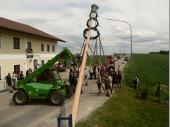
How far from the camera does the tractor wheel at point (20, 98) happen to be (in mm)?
17947

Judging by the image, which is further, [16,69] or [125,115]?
[16,69]

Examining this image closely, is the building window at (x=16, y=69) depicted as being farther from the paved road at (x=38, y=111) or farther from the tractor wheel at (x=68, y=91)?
the tractor wheel at (x=68, y=91)

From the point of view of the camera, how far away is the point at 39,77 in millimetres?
18297

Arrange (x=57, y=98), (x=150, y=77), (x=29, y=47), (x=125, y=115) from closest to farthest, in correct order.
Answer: (x=125, y=115)
(x=57, y=98)
(x=29, y=47)
(x=150, y=77)

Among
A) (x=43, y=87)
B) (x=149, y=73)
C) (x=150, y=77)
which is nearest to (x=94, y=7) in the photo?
(x=43, y=87)

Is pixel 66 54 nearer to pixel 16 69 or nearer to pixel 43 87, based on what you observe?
pixel 43 87

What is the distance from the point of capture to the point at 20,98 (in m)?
18.0

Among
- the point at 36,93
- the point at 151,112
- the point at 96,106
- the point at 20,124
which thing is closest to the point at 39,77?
the point at 36,93

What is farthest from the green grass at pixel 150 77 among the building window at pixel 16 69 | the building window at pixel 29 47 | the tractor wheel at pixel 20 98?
the tractor wheel at pixel 20 98

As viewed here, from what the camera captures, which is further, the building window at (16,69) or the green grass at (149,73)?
the green grass at (149,73)

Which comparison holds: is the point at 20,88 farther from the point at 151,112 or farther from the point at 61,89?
the point at 151,112

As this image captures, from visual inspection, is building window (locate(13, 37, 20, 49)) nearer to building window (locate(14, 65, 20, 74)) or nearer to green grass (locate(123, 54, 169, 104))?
building window (locate(14, 65, 20, 74))

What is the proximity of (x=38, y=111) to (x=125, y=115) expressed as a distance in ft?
14.7

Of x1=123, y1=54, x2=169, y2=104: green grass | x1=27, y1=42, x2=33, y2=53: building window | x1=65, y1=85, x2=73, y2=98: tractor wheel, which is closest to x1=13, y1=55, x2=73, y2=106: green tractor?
x1=65, y1=85, x2=73, y2=98: tractor wheel
